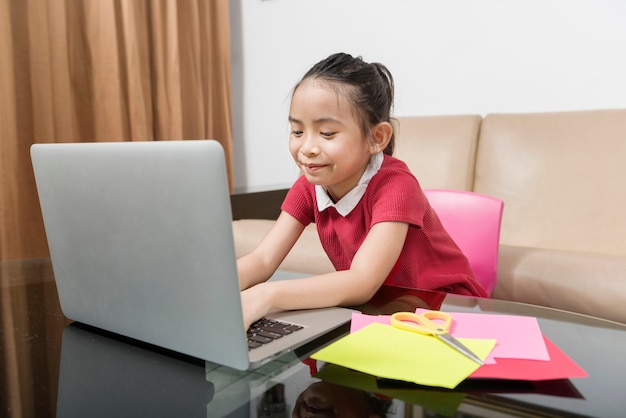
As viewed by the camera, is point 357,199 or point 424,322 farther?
point 357,199

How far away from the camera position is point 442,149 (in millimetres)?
2119

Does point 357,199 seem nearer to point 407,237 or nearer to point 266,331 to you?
point 407,237

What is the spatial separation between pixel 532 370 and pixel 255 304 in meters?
0.33

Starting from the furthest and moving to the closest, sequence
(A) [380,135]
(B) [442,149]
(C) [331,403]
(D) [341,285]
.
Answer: (B) [442,149] < (A) [380,135] < (D) [341,285] < (C) [331,403]

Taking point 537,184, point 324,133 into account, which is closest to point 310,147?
point 324,133

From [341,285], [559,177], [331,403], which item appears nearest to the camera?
[331,403]

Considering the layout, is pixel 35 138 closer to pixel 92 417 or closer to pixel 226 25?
pixel 226 25

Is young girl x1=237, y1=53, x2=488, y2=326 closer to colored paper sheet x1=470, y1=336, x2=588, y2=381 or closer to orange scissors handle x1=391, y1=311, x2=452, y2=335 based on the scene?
orange scissors handle x1=391, y1=311, x2=452, y2=335

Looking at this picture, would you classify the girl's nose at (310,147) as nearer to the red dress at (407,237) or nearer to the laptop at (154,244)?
the red dress at (407,237)

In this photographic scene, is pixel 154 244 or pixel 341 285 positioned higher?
pixel 154 244

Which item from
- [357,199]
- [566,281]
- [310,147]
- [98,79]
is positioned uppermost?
[98,79]

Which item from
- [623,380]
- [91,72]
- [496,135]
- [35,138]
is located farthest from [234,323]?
[91,72]

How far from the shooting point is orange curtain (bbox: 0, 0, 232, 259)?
2104 millimetres

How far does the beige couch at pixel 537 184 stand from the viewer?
1.51m
